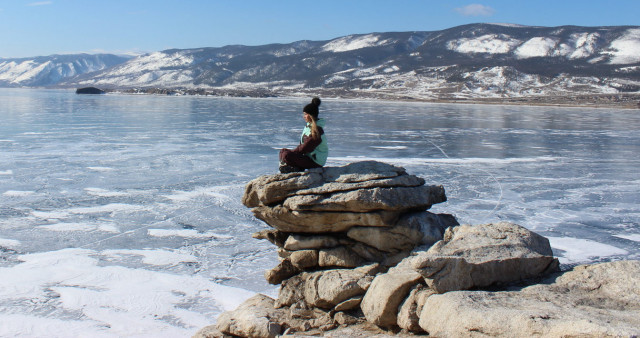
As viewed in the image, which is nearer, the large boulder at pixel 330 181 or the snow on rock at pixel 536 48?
the large boulder at pixel 330 181

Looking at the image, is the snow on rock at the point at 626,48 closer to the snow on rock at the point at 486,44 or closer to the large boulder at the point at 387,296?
the snow on rock at the point at 486,44

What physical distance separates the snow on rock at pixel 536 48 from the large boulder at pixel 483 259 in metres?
153

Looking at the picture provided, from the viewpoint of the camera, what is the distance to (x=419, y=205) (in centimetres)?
796

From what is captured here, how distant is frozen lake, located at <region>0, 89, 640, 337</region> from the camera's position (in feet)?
26.2

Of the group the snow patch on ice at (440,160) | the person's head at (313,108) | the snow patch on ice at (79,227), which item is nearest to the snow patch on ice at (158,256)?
the snow patch on ice at (79,227)

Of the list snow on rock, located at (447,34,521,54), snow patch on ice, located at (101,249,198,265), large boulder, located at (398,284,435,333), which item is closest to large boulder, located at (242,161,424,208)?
large boulder, located at (398,284,435,333)

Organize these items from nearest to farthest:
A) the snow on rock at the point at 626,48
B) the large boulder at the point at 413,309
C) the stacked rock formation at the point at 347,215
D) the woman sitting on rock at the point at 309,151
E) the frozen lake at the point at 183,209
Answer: the large boulder at the point at 413,309, the stacked rock formation at the point at 347,215, the frozen lake at the point at 183,209, the woman sitting on rock at the point at 309,151, the snow on rock at the point at 626,48

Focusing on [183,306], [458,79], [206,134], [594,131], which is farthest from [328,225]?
[458,79]

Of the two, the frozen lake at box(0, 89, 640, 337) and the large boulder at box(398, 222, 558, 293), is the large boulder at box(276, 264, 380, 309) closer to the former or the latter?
the large boulder at box(398, 222, 558, 293)

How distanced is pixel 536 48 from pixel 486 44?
17561mm

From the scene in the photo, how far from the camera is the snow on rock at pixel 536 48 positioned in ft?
495

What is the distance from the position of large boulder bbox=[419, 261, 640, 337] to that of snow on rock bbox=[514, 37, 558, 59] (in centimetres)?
15412

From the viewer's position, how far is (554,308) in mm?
5258

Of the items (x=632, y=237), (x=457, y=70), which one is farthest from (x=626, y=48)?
(x=632, y=237)
